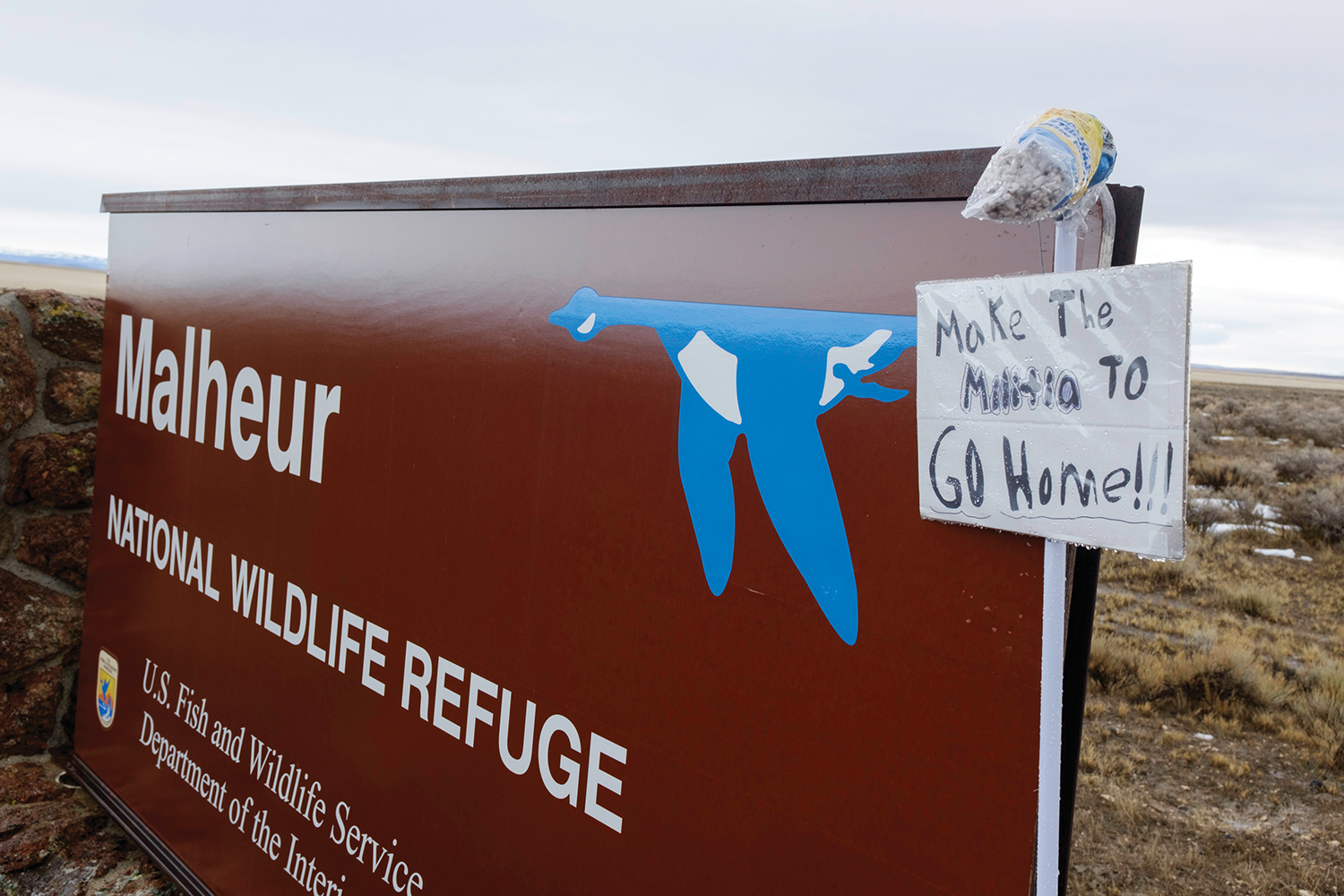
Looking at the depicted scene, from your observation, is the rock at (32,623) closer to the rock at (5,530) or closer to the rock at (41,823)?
the rock at (5,530)

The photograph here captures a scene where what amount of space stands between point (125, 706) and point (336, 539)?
161 centimetres

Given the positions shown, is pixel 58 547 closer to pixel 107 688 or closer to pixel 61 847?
pixel 107 688

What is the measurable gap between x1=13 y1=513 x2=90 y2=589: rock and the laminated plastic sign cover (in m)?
0.79

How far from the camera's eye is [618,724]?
5.58 ft

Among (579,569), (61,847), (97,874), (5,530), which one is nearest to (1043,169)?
(579,569)

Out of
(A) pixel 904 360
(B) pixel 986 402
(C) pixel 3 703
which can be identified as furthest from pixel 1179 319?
(C) pixel 3 703

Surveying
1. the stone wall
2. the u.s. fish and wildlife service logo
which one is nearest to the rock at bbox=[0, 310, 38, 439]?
the stone wall

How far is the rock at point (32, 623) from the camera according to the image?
3.40m

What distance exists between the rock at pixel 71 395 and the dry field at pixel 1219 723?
13.9ft

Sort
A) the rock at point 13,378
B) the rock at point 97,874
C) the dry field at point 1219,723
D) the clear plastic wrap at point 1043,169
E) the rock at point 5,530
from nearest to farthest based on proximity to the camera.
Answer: the clear plastic wrap at point 1043,169
the rock at point 97,874
the rock at point 13,378
the rock at point 5,530
the dry field at point 1219,723

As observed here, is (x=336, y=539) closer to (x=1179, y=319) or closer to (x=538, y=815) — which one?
(x=538, y=815)

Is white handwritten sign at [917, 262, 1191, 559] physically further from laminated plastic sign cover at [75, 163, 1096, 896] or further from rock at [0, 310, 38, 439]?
rock at [0, 310, 38, 439]

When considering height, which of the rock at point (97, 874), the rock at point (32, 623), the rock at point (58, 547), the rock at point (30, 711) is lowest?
the rock at point (97, 874)

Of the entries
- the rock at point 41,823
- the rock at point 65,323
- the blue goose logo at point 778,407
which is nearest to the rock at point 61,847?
the rock at point 41,823
